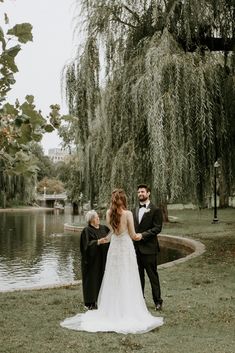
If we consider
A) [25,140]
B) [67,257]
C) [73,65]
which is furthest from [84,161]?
[25,140]

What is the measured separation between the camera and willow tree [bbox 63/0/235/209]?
9820 mm

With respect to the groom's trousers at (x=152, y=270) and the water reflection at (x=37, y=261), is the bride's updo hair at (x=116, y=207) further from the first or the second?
the water reflection at (x=37, y=261)

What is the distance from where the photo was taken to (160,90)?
9.84 m

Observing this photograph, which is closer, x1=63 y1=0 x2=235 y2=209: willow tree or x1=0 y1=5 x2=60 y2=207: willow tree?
x1=0 y1=5 x2=60 y2=207: willow tree

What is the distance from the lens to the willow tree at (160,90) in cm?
982

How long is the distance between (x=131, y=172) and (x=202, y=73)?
8.16 ft

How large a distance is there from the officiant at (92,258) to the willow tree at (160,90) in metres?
2.48

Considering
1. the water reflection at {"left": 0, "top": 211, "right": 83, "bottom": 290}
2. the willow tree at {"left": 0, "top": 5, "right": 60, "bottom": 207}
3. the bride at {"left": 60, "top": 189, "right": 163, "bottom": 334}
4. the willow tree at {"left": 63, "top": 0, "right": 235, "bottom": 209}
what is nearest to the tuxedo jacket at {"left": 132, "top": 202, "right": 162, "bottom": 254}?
the bride at {"left": 60, "top": 189, "right": 163, "bottom": 334}

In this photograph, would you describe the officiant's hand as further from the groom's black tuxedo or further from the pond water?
the pond water

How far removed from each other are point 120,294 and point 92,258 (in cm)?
103

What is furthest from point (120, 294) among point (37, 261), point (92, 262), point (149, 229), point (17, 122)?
point (37, 261)

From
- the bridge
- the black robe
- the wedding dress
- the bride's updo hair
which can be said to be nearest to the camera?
the wedding dress

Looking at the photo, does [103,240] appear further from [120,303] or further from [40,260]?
[40,260]

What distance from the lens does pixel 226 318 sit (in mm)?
6531
